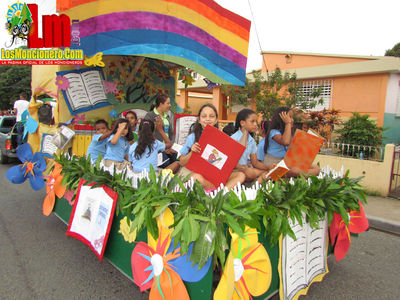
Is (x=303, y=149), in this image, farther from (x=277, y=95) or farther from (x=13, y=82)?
(x=13, y=82)

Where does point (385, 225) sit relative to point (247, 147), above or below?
below

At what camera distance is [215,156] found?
257 centimetres

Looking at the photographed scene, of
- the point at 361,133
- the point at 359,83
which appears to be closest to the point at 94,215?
the point at 361,133

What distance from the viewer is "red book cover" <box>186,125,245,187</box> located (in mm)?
2506

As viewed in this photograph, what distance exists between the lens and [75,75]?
174 inches

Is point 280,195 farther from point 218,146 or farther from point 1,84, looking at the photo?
point 1,84

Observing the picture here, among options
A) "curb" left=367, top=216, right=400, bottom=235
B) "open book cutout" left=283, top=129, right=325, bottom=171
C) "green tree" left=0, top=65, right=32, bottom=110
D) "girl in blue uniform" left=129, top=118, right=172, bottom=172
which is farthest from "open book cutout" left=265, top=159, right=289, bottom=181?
"green tree" left=0, top=65, right=32, bottom=110

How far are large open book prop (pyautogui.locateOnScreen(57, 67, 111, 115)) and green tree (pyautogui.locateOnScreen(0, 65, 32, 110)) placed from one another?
25.1 metres

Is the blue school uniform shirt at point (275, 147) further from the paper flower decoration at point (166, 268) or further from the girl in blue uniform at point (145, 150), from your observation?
the paper flower decoration at point (166, 268)

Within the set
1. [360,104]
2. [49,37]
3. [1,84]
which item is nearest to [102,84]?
[49,37]

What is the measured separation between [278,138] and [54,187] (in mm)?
3099

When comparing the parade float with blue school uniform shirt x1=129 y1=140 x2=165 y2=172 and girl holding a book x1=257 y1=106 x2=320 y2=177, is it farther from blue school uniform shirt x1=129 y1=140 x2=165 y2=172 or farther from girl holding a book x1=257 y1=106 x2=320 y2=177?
girl holding a book x1=257 y1=106 x2=320 y2=177

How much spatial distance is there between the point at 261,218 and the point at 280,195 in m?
0.25

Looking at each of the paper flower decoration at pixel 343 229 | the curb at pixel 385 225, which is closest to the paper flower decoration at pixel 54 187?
the paper flower decoration at pixel 343 229
